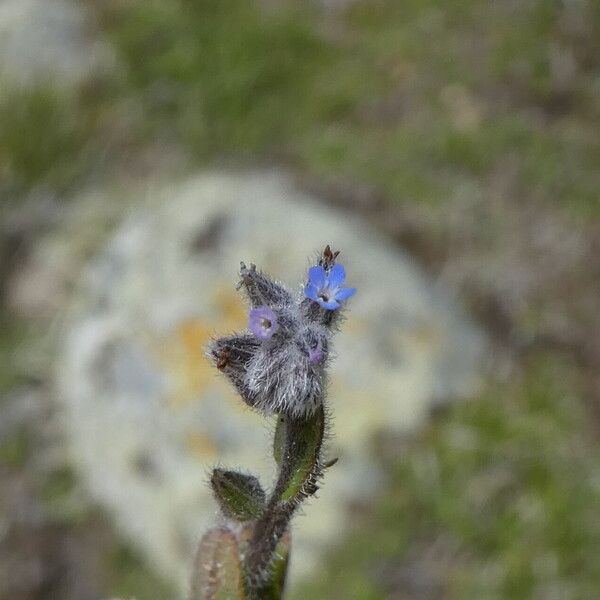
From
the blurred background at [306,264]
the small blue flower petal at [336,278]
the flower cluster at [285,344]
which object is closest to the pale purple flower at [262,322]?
the flower cluster at [285,344]

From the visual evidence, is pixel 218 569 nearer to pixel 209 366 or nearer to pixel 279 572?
pixel 279 572

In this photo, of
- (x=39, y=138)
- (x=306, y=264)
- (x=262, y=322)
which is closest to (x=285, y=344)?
(x=262, y=322)

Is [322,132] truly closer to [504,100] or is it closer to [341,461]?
[504,100]

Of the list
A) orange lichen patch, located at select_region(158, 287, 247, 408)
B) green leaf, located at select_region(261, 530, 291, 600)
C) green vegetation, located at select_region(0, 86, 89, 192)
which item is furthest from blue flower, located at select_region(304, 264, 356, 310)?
green vegetation, located at select_region(0, 86, 89, 192)

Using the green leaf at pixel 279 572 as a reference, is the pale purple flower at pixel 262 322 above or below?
above

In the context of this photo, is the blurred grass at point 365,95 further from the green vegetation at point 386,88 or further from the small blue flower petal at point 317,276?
the small blue flower petal at point 317,276

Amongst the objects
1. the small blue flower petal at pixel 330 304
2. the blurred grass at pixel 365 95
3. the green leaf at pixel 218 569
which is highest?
the blurred grass at pixel 365 95

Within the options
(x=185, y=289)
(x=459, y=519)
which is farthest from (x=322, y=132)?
(x=459, y=519)
